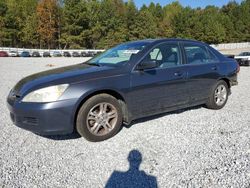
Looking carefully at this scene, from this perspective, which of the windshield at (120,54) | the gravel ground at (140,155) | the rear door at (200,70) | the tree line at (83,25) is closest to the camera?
the gravel ground at (140,155)

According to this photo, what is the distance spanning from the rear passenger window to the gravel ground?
1206 millimetres

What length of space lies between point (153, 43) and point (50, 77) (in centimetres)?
195

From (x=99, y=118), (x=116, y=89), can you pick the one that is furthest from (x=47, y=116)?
(x=116, y=89)

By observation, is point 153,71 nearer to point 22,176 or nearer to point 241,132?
point 241,132

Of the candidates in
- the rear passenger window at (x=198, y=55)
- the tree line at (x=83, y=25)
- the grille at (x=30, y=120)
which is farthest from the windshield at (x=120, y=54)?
the tree line at (x=83, y=25)

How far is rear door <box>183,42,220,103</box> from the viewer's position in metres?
5.21

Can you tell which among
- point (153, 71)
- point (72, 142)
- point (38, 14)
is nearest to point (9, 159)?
point (72, 142)

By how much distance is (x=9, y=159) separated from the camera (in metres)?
3.62

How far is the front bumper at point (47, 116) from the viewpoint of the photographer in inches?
147

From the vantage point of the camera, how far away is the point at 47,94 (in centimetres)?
380

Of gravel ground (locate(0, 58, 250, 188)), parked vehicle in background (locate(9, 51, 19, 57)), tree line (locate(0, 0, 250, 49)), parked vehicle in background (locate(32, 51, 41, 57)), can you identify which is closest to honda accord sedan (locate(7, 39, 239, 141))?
gravel ground (locate(0, 58, 250, 188))

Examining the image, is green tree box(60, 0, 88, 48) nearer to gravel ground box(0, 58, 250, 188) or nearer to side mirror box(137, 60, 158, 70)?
gravel ground box(0, 58, 250, 188)

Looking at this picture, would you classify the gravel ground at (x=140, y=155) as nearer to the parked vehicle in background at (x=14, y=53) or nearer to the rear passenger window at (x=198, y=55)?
the rear passenger window at (x=198, y=55)

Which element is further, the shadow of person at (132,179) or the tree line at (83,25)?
the tree line at (83,25)
